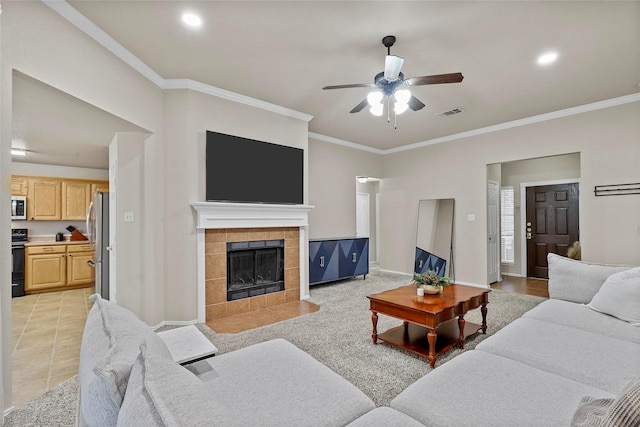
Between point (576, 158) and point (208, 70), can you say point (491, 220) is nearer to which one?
point (576, 158)

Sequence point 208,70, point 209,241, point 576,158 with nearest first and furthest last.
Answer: point 208,70, point 209,241, point 576,158

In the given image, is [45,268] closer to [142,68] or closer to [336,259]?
[142,68]

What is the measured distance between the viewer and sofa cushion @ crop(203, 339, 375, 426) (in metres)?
1.19

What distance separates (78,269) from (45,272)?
1.48ft

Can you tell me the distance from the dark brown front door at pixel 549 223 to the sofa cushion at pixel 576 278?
3.64 meters

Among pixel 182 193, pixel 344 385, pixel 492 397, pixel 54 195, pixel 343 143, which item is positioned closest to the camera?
pixel 492 397

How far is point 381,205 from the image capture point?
7.06 meters

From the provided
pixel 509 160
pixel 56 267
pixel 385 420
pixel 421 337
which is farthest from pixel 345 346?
pixel 56 267

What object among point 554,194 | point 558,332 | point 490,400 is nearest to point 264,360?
point 490,400

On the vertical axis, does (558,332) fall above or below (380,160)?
below

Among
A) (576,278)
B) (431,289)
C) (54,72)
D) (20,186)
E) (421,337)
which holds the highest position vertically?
(54,72)

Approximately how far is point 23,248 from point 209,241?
13.3ft

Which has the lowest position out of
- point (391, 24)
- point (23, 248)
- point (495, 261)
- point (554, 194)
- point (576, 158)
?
point (495, 261)

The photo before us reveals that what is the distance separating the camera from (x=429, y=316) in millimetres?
2475
